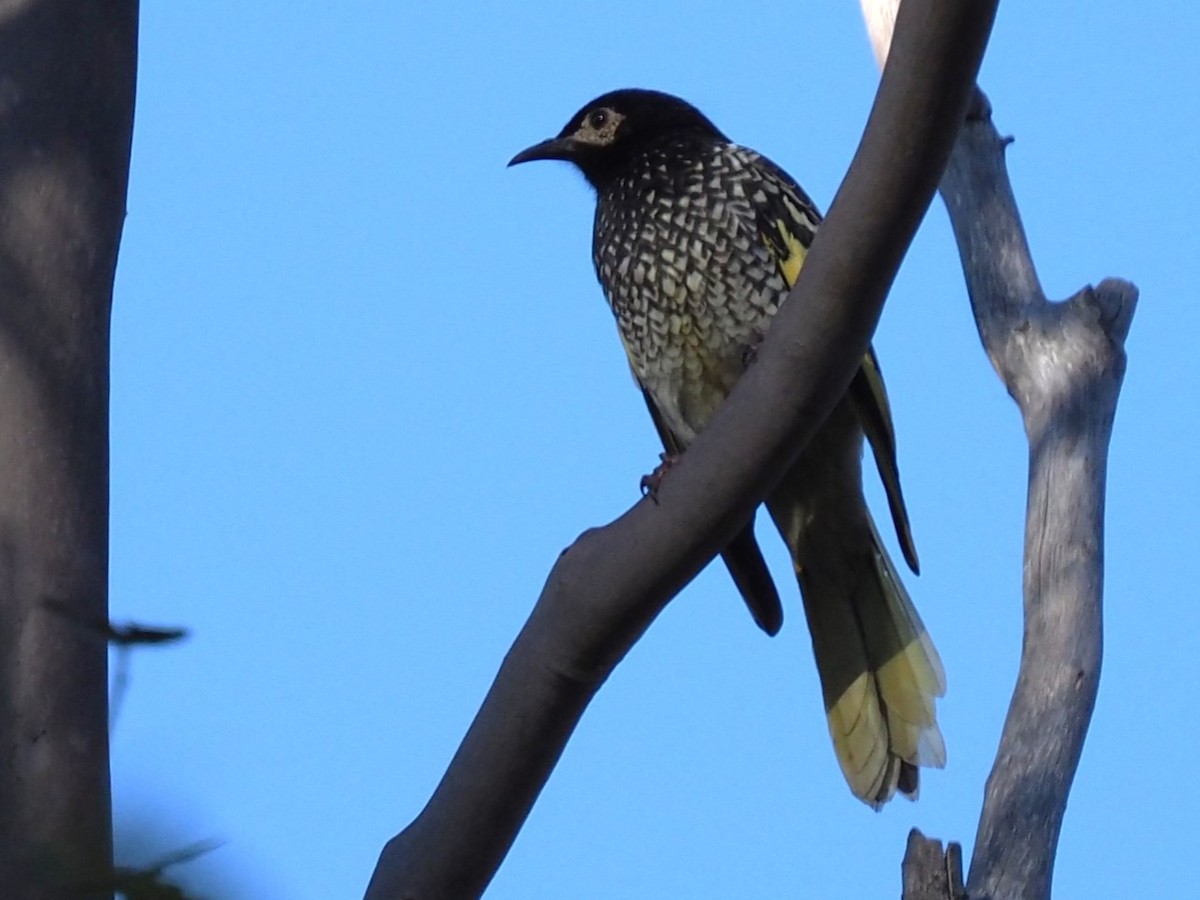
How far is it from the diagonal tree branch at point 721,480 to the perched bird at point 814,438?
1849 millimetres

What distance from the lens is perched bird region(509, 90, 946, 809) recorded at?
4.45 meters

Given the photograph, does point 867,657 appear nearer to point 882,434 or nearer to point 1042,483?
point 882,434

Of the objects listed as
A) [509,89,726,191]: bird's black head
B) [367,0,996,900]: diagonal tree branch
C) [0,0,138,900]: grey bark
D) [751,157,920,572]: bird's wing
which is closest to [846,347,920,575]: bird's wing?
[751,157,920,572]: bird's wing

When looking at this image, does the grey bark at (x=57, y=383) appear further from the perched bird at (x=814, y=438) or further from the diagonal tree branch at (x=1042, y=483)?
the perched bird at (x=814, y=438)

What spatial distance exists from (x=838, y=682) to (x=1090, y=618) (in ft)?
3.02

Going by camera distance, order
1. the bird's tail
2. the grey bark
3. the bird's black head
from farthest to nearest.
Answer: the bird's black head < the bird's tail < the grey bark

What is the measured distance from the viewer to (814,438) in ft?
14.3

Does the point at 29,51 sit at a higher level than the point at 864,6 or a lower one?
lower

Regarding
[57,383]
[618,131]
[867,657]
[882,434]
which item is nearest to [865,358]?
[882,434]

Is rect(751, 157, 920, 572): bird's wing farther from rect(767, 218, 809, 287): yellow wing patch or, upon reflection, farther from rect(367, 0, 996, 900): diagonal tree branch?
rect(367, 0, 996, 900): diagonal tree branch

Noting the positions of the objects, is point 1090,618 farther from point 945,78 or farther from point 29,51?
point 29,51

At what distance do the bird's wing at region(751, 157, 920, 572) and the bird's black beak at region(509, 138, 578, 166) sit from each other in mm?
743

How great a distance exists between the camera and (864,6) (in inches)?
214

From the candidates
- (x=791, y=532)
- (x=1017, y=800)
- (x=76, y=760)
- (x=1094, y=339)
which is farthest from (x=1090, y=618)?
(x=76, y=760)
